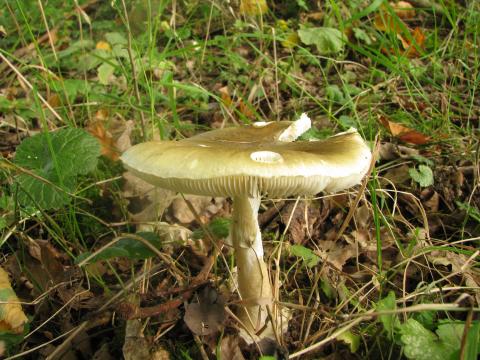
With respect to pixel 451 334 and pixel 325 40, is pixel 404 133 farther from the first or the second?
pixel 451 334

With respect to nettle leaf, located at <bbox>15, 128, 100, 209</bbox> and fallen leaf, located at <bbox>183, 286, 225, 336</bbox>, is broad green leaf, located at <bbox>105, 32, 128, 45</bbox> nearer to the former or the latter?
nettle leaf, located at <bbox>15, 128, 100, 209</bbox>

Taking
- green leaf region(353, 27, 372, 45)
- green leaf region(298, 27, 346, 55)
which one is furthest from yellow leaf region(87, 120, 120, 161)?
green leaf region(353, 27, 372, 45)

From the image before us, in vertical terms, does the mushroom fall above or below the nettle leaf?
above

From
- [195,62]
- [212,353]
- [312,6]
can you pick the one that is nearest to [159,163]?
[212,353]

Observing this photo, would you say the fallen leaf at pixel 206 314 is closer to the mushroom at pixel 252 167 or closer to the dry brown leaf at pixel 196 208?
the mushroom at pixel 252 167

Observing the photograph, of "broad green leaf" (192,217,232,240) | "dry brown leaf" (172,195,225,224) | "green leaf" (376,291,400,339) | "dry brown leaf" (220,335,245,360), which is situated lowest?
"dry brown leaf" (220,335,245,360)

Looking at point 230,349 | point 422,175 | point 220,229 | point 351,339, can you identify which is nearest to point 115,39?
point 220,229
